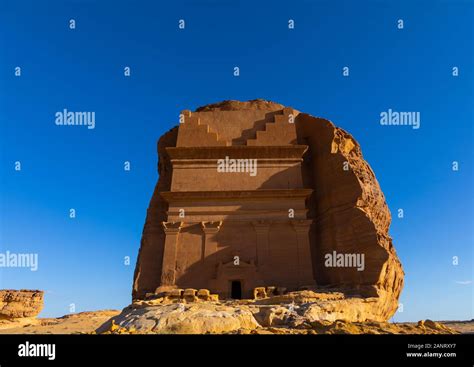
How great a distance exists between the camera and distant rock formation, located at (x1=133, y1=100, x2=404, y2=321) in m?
19.1

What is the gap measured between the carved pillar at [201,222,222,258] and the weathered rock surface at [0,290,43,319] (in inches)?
919

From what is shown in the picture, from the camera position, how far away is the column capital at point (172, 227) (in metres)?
21.4

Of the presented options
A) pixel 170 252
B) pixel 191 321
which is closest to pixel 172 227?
pixel 170 252

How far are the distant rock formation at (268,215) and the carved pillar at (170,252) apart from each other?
0.06 m

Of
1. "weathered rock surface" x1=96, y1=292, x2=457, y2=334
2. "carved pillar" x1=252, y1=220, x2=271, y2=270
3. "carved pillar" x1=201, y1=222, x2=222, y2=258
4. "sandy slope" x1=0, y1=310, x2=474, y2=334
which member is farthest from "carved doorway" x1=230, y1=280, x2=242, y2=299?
"sandy slope" x1=0, y1=310, x2=474, y2=334

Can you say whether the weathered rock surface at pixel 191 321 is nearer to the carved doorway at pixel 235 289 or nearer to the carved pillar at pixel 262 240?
the carved doorway at pixel 235 289

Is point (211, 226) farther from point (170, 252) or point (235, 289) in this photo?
point (235, 289)

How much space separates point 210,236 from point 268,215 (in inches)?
142

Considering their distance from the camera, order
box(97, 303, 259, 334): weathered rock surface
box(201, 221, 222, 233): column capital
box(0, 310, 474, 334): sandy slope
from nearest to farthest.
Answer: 1. box(0, 310, 474, 334): sandy slope
2. box(97, 303, 259, 334): weathered rock surface
3. box(201, 221, 222, 233): column capital

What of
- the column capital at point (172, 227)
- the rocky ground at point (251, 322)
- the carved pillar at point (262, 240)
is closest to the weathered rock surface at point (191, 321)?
the rocky ground at point (251, 322)

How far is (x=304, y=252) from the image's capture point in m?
A: 20.6

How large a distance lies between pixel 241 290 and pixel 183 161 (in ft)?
28.4

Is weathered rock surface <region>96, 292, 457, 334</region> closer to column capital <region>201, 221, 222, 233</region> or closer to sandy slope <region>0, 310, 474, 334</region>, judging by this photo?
sandy slope <region>0, 310, 474, 334</region>
